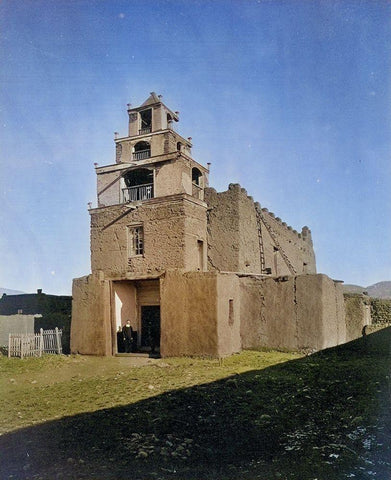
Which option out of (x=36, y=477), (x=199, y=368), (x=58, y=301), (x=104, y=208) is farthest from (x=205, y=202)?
(x=36, y=477)

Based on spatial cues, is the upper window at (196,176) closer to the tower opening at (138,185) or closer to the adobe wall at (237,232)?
the adobe wall at (237,232)

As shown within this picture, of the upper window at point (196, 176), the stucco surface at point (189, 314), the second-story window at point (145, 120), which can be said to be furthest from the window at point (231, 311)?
the second-story window at point (145, 120)

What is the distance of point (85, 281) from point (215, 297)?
689cm

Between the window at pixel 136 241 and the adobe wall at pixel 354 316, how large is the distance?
35.9 feet

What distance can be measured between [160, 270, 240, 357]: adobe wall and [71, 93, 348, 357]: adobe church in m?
0.04

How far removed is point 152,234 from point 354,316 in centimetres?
1110

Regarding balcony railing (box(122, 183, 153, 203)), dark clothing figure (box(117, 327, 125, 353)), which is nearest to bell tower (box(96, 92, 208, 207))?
balcony railing (box(122, 183, 153, 203))

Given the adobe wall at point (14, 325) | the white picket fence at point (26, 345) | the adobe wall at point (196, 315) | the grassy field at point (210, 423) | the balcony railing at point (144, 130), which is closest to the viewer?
the grassy field at point (210, 423)

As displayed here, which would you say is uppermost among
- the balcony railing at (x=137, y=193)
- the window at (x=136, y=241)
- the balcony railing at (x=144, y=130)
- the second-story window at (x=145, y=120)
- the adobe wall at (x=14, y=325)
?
the second-story window at (x=145, y=120)

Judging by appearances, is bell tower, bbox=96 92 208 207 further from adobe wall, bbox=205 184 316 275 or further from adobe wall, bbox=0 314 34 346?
adobe wall, bbox=0 314 34 346

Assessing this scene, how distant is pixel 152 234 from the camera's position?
21094 millimetres

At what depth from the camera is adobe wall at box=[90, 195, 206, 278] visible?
808 inches

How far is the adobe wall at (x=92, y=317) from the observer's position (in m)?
18.7

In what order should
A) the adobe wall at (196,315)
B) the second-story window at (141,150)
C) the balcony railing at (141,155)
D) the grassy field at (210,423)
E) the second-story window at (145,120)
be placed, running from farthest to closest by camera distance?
1. the second-story window at (145,120)
2. the balcony railing at (141,155)
3. the second-story window at (141,150)
4. the adobe wall at (196,315)
5. the grassy field at (210,423)
